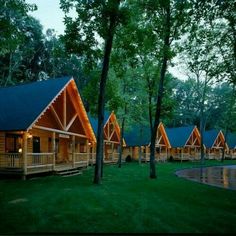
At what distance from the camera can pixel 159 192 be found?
15.1m

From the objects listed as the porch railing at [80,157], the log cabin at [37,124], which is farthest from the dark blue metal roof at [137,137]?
the log cabin at [37,124]

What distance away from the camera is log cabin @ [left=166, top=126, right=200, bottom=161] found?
5710cm

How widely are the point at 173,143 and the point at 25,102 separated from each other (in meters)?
39.0

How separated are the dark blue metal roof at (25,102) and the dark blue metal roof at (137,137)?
24.3 meters

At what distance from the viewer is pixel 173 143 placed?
5775 centimetres

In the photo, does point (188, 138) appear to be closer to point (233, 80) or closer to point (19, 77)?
point (19, 77)

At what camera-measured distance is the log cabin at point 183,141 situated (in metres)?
57.1

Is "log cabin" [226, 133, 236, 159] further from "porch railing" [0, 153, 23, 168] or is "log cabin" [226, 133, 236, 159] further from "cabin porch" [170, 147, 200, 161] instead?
"porch railing" [0, 153, 23, 168]

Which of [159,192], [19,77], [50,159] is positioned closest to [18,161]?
[50,159]

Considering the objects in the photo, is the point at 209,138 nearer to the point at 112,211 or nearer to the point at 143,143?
the point at 143,143

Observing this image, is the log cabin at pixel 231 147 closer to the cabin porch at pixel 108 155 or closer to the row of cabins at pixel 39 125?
the cabin porch at pixel 108 155

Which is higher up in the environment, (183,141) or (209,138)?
(209,138)

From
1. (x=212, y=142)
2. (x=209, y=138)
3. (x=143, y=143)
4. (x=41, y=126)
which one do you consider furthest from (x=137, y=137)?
(x=41, y=126)

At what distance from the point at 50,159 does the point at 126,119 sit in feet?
57.4
